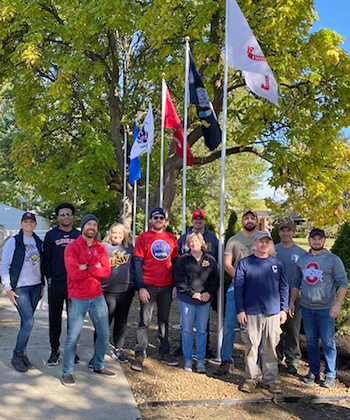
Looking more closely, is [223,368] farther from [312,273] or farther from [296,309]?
[312,273]

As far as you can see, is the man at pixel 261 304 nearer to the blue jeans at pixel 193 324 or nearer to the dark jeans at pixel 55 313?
the blue jeans at pixel 193 324

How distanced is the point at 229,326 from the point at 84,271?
1.86 metres

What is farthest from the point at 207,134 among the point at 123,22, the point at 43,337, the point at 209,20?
the point at 123,22

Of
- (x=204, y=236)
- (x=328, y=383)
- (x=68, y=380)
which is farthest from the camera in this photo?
(x=204, y=236)

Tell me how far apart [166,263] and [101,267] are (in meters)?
0.93

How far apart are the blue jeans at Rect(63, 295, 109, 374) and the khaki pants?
1.56 metres

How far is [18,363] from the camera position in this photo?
5.34 m

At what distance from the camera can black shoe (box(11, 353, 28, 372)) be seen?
5285 mm

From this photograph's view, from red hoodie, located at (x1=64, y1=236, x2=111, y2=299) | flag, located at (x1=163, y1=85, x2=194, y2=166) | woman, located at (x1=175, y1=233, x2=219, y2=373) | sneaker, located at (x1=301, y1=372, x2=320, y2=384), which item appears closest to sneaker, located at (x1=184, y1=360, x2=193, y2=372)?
woman, located at (x1=175, y1=233, x2=219, y2=373)

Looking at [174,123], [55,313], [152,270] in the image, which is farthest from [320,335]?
[174,123]

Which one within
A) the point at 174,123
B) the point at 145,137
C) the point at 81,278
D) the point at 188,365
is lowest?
the point at 188,365

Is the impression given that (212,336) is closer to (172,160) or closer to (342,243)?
(342,243)

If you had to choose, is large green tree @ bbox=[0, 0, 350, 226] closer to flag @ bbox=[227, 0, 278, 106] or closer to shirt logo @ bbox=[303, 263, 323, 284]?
flag @ bbox=[227, 0, 278, 106]

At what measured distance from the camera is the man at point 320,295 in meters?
5.24
